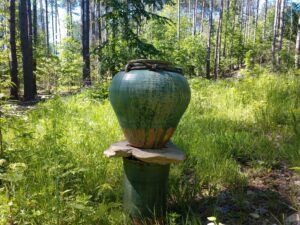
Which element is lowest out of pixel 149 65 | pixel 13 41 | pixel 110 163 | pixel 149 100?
pixel 110 163

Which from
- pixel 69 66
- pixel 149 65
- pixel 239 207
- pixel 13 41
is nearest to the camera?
pixel 149 65

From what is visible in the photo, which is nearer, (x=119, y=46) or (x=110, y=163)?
(x=110, y=163)

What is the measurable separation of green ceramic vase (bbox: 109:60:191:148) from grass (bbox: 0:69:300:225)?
1.73 feet

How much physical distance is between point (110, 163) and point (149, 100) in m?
1.00

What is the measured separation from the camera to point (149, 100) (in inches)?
73.8

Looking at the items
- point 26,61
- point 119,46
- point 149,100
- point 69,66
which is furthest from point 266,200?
point 69,66

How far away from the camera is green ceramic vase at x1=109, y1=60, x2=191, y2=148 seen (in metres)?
1.88

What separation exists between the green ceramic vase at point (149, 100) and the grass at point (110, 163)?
1.73ft

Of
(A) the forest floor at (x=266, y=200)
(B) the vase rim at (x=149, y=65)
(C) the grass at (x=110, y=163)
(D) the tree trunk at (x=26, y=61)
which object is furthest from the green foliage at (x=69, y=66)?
(A) the forest floor at (x=266, y=200)

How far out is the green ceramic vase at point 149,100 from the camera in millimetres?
1878

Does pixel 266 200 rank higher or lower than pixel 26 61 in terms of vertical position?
lower

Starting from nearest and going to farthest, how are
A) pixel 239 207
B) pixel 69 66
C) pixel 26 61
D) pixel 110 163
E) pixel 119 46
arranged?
pixel 239 207
pixel 110 163
pixel 119 46
pixel 26 61
pixel 69 66

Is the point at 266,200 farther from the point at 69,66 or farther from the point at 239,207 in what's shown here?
the point at 69,66

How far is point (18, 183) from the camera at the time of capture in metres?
2.16
